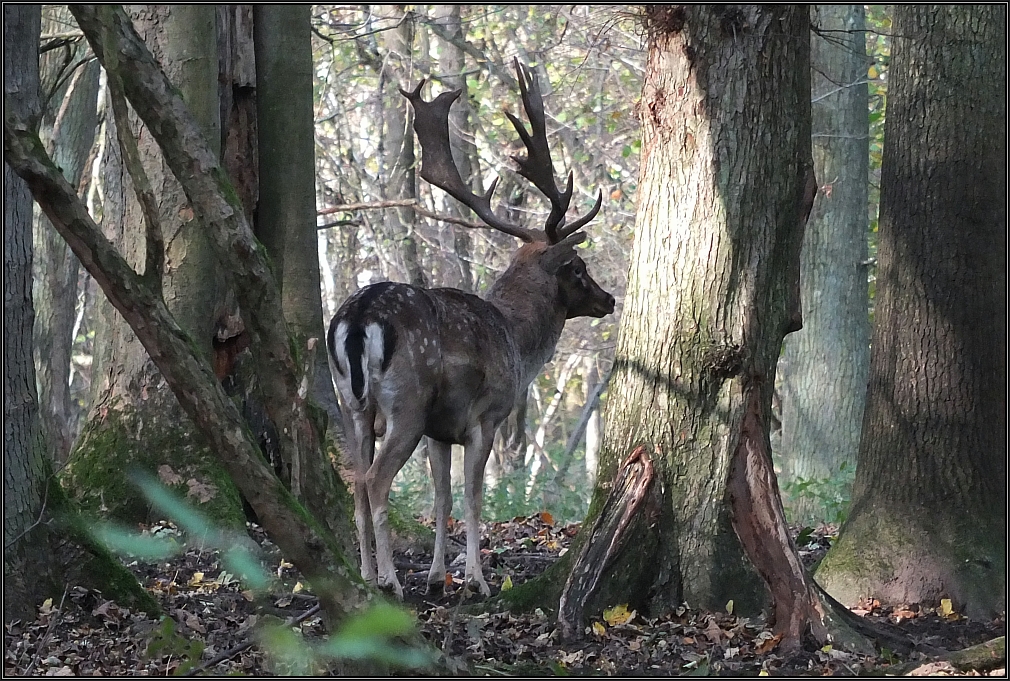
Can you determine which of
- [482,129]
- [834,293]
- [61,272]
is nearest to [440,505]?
[834,293]

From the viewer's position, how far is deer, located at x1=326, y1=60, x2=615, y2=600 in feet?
20.5

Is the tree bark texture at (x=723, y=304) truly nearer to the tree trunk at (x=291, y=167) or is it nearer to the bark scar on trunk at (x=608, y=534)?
the bark scar on trunk at (x=608, y=534)

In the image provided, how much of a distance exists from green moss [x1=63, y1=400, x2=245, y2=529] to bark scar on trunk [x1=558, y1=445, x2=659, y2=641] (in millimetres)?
2196

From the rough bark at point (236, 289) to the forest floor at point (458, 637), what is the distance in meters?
0.58

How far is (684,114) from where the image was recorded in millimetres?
5977

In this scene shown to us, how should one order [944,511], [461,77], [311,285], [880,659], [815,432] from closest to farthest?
[880,659] → [944,511] → [311,285] → [815,432] → [461,77]

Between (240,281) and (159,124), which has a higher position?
(159,124)

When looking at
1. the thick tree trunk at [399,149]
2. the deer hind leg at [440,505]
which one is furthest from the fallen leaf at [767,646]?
the thick tree trunk at [399,149]

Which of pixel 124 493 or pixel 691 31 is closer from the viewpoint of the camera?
pixel 691 31

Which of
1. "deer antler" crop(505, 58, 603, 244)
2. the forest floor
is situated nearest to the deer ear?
"deer antler" crop(505, 58, 603, 244)

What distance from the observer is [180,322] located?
704cm

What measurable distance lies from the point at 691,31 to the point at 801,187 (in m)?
1.04

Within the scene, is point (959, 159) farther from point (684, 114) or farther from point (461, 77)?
point (461, 77)

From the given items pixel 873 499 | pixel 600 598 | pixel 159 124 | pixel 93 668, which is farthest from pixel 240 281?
pixel 873 499
